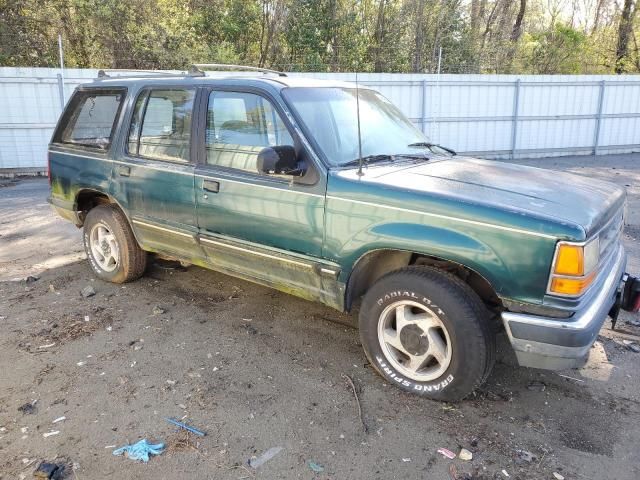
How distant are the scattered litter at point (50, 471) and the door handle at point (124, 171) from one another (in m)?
2.63

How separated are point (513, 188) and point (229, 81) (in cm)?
222

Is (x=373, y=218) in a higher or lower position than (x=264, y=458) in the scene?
higher

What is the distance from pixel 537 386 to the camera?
357 cm

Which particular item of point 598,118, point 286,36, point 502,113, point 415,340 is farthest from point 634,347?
point 286,36

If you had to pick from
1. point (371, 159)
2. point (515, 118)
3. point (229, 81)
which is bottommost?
point (515, 118)

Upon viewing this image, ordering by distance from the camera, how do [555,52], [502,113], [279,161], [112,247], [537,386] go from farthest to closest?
[555,52]
[502,113]
[112,247]
[537,386]
[279,161]

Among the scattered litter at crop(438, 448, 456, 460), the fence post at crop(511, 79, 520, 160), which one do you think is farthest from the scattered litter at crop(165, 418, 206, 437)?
the fence post at crop(511, 79, 520, 160)

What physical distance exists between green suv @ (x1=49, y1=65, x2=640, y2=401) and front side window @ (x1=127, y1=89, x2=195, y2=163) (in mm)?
14

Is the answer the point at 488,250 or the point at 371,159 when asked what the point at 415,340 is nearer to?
the point at 488,250

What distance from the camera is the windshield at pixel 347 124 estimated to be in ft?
12.0

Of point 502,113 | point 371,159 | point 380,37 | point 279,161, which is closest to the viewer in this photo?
point 279,161

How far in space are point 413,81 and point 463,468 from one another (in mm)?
12251

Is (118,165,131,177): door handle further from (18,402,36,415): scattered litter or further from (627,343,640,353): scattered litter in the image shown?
(627,343,640,353): scattered litter

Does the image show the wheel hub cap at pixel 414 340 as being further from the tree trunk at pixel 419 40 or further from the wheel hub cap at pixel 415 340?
the tree trunk at pixel 419 40
